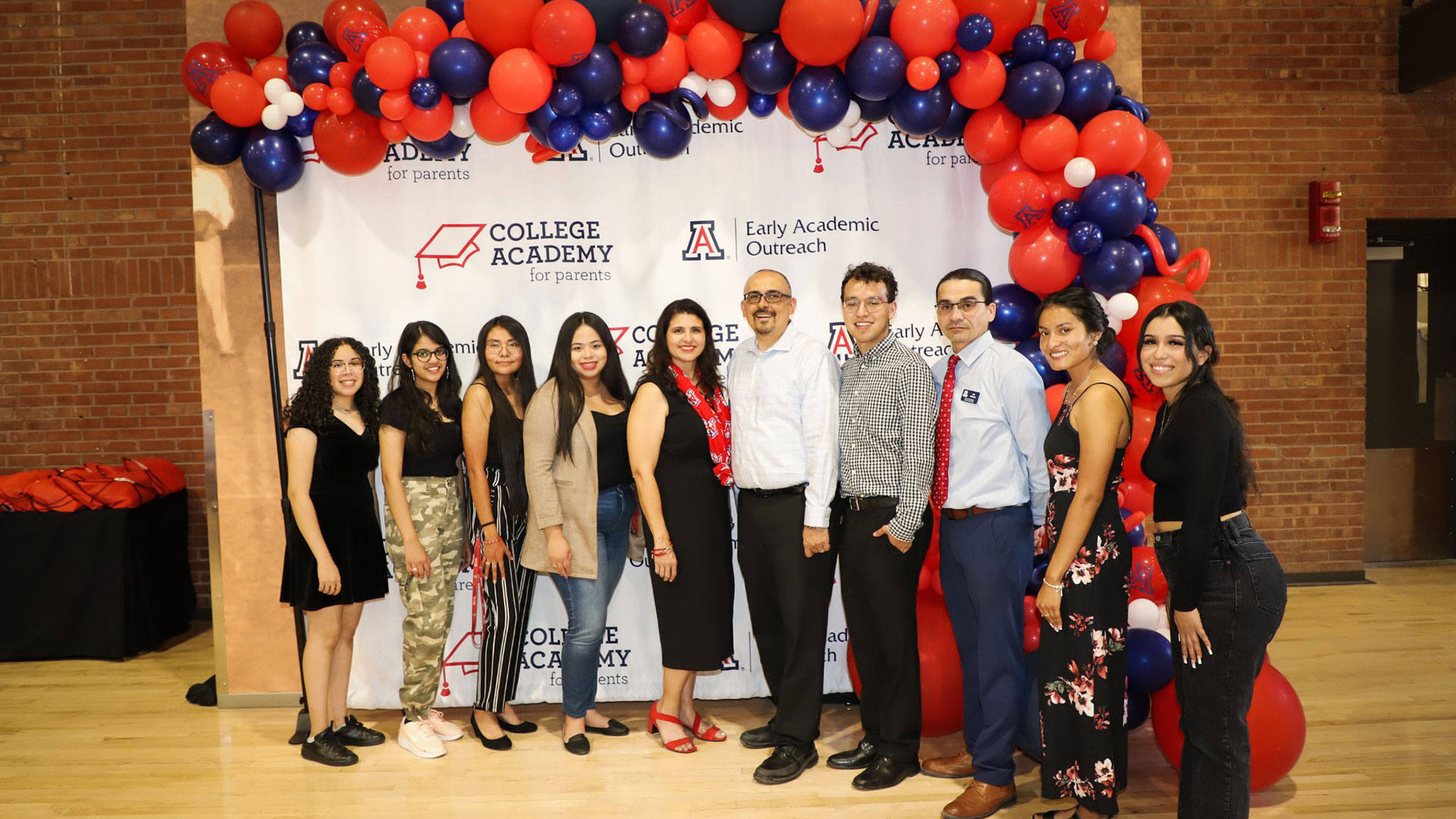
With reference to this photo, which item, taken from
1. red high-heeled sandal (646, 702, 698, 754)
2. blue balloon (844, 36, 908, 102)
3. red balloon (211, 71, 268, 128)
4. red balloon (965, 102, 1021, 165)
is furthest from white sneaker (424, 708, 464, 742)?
red balloon (965, 102, 1021, 165)

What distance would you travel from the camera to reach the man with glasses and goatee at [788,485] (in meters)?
3.19

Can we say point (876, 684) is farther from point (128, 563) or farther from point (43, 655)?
point (43, 655)

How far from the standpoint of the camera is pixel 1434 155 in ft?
19.6

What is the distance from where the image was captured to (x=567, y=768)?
3436mm

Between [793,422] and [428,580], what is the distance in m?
1.52

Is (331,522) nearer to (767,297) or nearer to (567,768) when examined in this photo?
(567,768)

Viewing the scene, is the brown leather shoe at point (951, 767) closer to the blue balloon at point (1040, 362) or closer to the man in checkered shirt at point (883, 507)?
the man in checkered shirt at point (883, 507)

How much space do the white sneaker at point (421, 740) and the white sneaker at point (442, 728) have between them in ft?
0.09

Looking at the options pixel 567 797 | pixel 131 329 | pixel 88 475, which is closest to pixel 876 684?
pixel 567 797

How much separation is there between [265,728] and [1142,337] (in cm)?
364

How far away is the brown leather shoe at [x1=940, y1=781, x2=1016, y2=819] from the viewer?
9.73ft

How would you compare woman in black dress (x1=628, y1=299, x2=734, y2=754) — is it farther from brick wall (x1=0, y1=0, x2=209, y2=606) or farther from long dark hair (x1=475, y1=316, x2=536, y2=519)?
brick wall (x1=0, y1=0, x2=209, y2=606)

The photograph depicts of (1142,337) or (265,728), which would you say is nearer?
(1142,337)

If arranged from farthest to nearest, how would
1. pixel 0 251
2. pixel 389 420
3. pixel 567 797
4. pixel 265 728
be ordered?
pixel 0 251 < pixel 265 728 < pixel 389 420 < pixel 567 797
